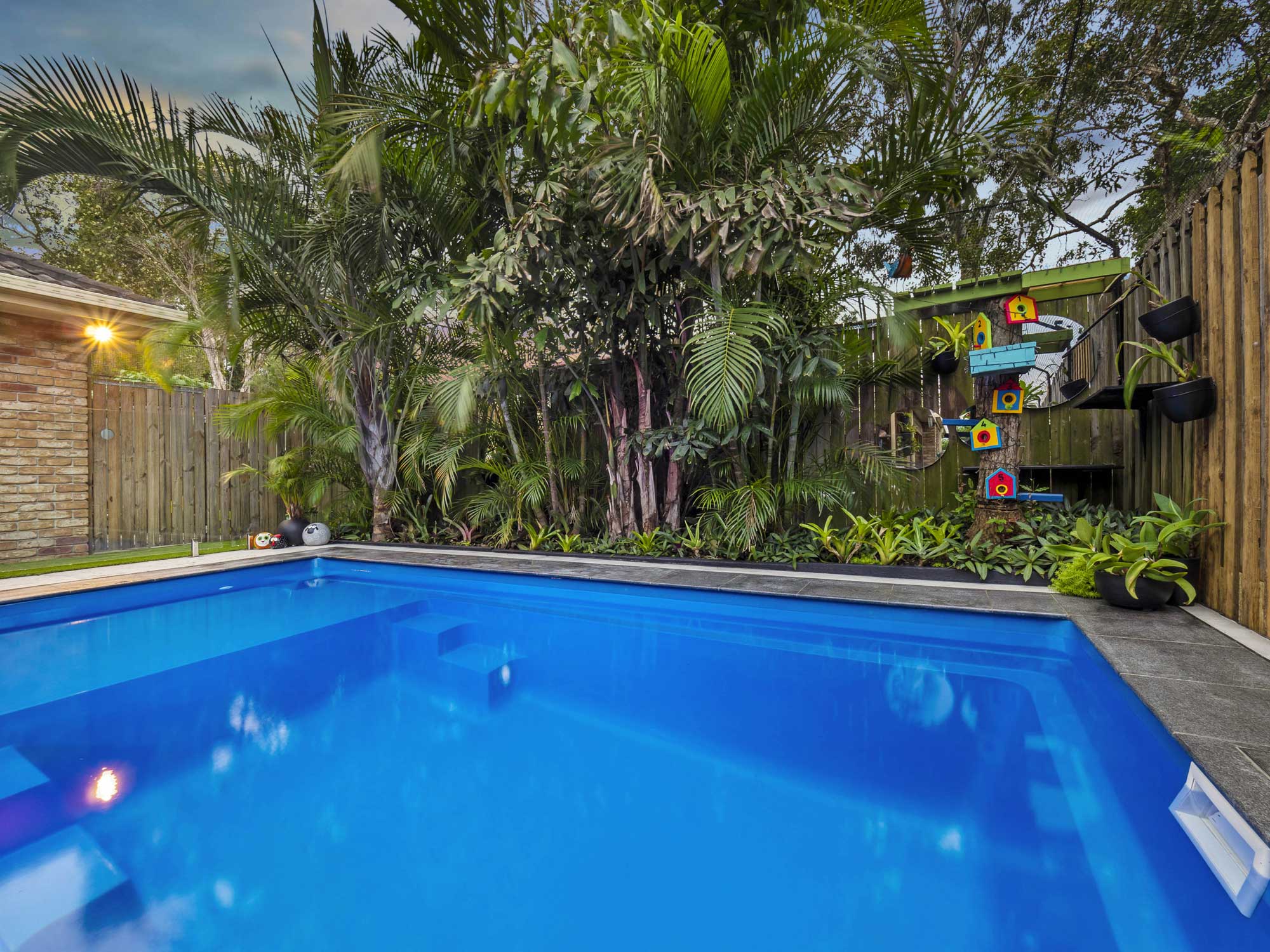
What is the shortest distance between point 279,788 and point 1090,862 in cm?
215

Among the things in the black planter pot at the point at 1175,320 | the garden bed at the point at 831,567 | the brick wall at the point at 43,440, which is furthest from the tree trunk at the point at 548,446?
the brick wall at the point at 43,440

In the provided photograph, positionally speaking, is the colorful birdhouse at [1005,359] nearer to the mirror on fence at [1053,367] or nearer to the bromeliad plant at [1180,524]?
the mirror on fence at [1053,367]

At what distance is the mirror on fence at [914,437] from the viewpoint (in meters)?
4.69

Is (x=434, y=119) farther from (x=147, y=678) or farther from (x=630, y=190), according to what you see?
(x=147, y=678)

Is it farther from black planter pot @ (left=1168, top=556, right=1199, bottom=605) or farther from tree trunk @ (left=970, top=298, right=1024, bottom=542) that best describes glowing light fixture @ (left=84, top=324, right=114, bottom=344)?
black planter pot @ (left=1168, top=556, right=1199, bottom=605)

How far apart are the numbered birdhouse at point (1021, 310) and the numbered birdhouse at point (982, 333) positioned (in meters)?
0.12

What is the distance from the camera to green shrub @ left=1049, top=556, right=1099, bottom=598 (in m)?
3.01

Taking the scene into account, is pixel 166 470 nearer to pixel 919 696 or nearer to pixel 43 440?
pixel 43 440

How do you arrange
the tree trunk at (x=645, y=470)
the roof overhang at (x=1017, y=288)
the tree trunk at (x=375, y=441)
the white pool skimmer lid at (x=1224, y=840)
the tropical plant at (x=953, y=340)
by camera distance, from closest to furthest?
the white pool skimmer lid at (x=1224, y=840) → the roof overhang at (x=1017, y=288) → the tropical plant at (x=953, y=340) → the tree trunk at (x=645, y=470) → the tree trunk at (x=375, y=441)

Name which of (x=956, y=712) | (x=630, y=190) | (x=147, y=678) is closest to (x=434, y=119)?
(x=630, y=190)

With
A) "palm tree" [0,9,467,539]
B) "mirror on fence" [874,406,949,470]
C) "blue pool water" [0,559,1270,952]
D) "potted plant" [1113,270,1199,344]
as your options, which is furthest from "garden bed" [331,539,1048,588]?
"palm tree" [0,9,467,539]

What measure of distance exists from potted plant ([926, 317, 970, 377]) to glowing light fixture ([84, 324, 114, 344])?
7.65 meters

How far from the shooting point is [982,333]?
12.2ft

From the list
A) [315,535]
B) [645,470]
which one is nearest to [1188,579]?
[645,470]
